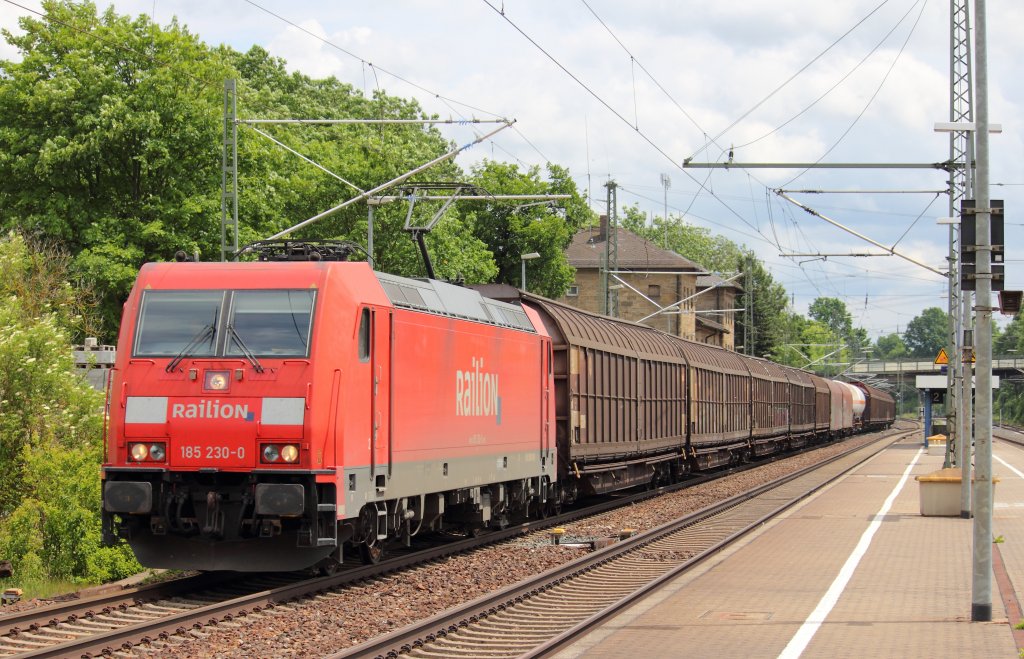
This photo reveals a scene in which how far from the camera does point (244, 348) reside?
12.7 meters

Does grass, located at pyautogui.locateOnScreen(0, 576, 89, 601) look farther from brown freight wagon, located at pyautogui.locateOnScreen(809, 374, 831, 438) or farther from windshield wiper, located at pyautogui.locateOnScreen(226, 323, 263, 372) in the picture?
brown freight wagon, located at pyautogui.locateOnScreen(809, 374, 831, 438)

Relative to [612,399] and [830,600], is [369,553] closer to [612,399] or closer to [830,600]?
[830,600]

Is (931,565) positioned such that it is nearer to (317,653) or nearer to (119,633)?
(317,653)

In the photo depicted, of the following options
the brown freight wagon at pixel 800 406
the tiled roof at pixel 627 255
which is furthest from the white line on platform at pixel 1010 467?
Result: the tiled roof at pixel 627 255

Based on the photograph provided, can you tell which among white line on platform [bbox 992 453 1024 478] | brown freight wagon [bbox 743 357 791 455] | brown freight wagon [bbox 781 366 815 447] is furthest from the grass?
brown freight wagon [bbox 781 366 815 447]

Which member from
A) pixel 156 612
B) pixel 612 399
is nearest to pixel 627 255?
pixel 612 399

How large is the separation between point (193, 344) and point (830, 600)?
676cm

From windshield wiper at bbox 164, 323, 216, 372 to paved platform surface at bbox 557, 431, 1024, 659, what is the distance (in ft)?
15.9

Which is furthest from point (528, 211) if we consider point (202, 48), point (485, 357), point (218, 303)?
point (218, 303)

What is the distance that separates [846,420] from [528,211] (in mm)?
23205

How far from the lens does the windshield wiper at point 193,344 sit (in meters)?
12.7

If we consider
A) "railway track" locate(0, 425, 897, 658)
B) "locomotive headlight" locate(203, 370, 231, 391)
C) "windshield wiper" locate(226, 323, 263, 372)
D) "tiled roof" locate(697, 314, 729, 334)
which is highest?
"tiled roof" locate(697, 314, 729, 334)

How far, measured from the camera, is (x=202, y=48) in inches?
1608

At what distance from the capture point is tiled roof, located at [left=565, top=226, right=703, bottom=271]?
88.3m
